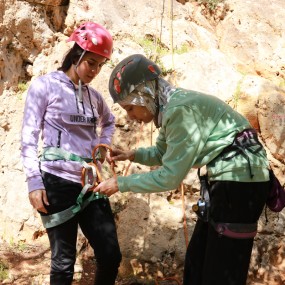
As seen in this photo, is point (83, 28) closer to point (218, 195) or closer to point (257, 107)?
point (218, 195)

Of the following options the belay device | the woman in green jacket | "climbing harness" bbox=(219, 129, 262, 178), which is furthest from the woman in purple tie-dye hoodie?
"climbing harness" bbox=(219, 129, 262, 178)

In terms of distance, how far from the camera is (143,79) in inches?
84.5

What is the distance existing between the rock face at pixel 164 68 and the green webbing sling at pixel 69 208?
153 cm

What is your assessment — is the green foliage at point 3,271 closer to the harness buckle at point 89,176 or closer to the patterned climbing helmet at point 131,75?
the harness buckle at point 89,176

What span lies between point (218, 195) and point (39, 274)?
237 centimetres

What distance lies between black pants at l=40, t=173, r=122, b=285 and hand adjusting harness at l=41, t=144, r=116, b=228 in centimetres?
3

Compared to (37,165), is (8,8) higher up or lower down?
higher up

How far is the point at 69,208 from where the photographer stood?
263 centimetres

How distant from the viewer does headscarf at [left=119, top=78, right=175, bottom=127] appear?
2.17 meters

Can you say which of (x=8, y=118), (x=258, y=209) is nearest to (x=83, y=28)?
(x=258, y=209)

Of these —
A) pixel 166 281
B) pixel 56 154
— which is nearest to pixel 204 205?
pixel 56 154

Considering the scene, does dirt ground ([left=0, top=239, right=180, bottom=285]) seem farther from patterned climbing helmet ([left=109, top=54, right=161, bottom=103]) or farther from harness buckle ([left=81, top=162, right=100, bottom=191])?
patterned climbing helmet ([left=109, top=54, right=161, bottom=103])

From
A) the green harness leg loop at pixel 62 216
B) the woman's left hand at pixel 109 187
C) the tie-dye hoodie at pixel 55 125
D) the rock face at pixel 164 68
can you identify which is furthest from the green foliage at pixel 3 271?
the woman's left hand at pixel 109 187

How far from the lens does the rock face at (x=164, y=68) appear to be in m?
4.10
